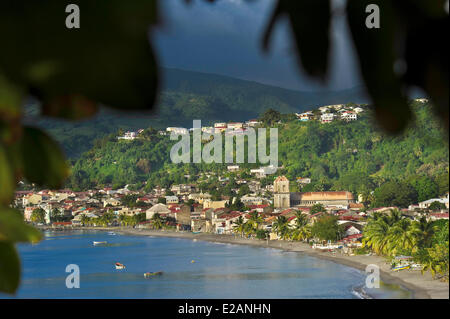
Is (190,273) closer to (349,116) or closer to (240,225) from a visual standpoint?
(240,225)

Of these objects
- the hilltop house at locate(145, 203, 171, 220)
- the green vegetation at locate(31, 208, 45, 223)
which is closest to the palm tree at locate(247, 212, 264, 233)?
the hilltop house at locate(145, 203, 171, 220)

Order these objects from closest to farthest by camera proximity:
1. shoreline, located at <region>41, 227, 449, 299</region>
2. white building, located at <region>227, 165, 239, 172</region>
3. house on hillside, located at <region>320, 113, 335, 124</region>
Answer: shoreline, located at <region>41, 227, 449, 299</region>
white building, located at <region>227, 165, 239, 172</region>
house on hillside, located at <region>320, 113, 335, 124</region>

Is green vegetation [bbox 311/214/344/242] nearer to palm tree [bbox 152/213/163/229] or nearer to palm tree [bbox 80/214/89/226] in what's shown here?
palm tree [bbox 152/213/163/229]

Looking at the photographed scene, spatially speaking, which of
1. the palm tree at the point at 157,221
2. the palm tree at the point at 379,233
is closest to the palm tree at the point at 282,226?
the palm tree at the point at 379,233

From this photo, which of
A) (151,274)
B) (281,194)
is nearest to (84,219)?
(281,194)

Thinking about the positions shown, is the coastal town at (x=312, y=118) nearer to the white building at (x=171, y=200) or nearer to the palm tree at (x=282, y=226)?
the white building at (x=171, y=200)
